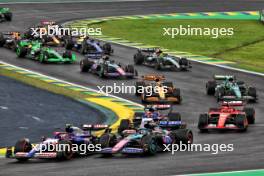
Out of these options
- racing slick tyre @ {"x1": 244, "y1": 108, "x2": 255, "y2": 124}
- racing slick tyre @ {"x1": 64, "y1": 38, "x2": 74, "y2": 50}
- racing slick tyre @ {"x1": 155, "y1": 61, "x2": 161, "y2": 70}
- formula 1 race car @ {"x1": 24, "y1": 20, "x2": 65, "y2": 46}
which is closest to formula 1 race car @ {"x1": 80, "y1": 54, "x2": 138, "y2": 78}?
racing slick tyre @ {"x1": 155, "y1": 61, "x2": 161, "y2": 70}

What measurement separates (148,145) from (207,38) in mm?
36424

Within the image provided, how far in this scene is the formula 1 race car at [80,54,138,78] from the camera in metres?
47.2

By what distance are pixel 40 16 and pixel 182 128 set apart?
44298 millimetres

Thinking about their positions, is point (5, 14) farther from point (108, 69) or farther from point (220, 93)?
point (220, 93)

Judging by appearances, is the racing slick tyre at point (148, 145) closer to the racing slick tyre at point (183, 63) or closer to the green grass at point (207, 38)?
the racing slick tyre at point (183, 63)

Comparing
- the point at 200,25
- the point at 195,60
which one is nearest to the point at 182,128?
the point at 195,60

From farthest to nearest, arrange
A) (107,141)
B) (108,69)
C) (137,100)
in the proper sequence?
(108,69), (137,100), (107,141)

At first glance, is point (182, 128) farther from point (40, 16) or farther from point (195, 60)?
point (40, 16)

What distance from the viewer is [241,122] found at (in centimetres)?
3291

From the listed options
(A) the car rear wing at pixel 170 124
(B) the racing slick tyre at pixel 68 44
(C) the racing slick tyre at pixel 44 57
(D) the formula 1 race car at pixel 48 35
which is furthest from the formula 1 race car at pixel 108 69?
(A) the car rear wing at pixel 170 124
